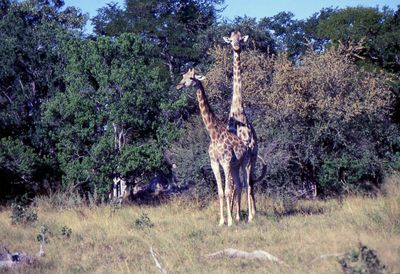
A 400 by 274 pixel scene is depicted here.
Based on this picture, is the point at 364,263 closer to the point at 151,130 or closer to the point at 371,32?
the point at 151,130

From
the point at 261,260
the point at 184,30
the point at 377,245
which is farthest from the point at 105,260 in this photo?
the point at 184,30

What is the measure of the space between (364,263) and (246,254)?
2.22 meters

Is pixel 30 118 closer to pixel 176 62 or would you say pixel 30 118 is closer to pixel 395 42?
pixel 176 62

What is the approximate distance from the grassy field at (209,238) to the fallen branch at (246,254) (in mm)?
88


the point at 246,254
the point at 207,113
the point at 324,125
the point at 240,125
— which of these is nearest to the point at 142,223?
the point at 207,113

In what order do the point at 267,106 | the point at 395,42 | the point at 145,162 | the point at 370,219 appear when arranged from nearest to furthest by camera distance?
the point at 370,219 → the point at 145,162 → the point at 267,106 → the point at 395,42

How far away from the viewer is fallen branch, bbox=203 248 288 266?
831 centimetres

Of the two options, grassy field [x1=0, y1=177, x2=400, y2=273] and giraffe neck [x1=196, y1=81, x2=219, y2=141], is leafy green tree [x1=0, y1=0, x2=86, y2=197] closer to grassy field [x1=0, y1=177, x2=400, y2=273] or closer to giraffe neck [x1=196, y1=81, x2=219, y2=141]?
grassy field [x1=0, y1=177, x2=400, y2=273]

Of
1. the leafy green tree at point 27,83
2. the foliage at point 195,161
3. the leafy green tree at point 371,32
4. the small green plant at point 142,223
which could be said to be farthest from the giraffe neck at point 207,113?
the leafy green tree at point 371,32

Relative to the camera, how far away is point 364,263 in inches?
267

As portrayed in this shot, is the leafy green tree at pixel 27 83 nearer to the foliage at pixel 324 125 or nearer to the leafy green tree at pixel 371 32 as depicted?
the foliage at pixel 324 125

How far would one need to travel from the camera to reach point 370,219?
10031 millimetres

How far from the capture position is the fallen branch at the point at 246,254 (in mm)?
8312

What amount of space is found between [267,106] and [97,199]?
540 cm
